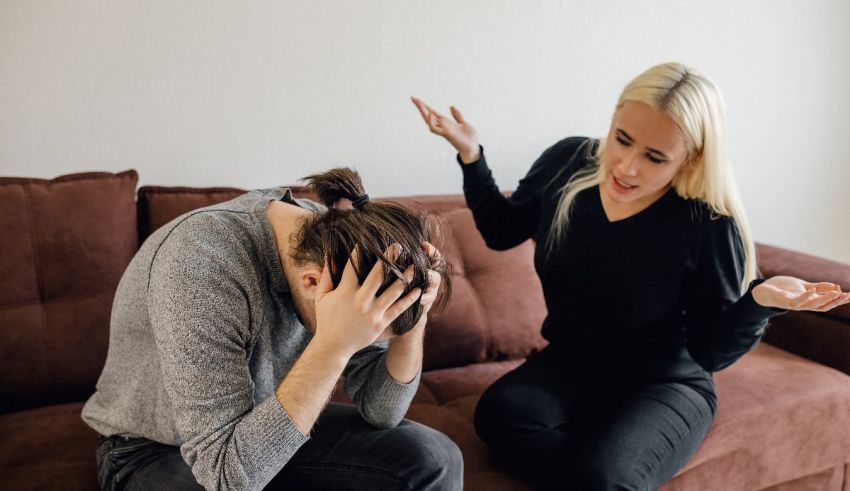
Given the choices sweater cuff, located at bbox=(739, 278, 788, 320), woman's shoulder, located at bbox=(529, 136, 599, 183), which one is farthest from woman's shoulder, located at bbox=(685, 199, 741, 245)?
woman's shoulder, located at bbox=(529, 136, 599, 183)

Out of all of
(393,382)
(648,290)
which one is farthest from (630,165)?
(393,382)

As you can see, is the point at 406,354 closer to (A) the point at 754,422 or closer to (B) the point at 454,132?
(B) the point at 454,132

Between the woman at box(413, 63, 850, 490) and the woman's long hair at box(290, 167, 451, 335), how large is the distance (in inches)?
18.6

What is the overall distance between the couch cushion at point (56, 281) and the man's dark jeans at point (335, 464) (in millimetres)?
393

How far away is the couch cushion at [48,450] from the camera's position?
1192 mm

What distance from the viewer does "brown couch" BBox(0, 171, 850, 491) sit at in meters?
1.36

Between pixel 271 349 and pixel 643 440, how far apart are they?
703mm

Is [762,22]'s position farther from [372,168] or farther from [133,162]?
[133,162]

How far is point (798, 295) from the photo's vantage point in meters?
1.21

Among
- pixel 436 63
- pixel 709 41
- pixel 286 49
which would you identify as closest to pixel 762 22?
pixel 709 41

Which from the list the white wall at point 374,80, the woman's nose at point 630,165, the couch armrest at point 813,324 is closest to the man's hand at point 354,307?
the woman's nose at point 630,165

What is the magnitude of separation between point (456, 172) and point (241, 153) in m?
0.65

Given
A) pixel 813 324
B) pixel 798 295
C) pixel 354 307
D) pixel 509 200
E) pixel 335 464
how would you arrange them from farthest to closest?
1. pixel 813 324
2. pixel 509 200
3. pixel 798 295
4. pixel 335 464
5. pixel 354 307

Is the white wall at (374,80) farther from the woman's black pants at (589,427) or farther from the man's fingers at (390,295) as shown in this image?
the man's fingers at (390,295)
